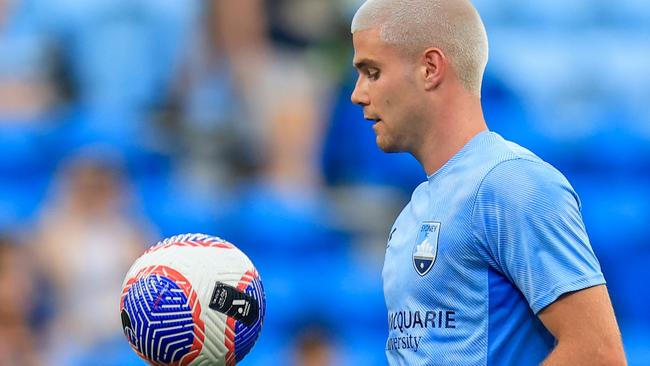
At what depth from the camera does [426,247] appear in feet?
10.7

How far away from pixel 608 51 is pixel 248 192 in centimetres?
357

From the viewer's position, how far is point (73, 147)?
847cm

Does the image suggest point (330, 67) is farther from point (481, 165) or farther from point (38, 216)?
point (481, 165)

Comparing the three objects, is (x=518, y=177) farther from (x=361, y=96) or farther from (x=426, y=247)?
(x=361, y=96)

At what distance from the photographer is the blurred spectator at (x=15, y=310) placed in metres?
6.52

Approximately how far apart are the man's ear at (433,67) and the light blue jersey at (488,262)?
204 mm

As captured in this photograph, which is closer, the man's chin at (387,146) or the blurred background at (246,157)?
the man's chin at (387,146)

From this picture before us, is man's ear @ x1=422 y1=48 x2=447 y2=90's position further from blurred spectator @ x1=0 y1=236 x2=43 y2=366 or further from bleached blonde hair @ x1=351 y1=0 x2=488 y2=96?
blurred spectator @ x1=0 y1=236 x2=43 y2=366

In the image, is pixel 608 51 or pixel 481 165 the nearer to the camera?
pixel 481 165

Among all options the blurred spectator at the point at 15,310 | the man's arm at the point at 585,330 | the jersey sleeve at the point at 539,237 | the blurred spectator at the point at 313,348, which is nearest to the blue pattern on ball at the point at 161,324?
the jersey sleeve at the point at 539,237

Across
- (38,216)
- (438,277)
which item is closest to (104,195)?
(38,216)

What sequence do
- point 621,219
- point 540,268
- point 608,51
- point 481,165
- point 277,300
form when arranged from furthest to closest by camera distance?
1. point 608,51
2. point 621,219
3. point 277,300
4. point 481,165
5. point 540,268

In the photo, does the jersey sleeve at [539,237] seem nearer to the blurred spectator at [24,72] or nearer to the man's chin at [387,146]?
the man's chin at [387,146]

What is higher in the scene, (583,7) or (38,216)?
(583,7)
